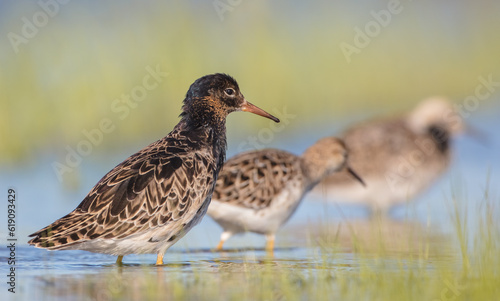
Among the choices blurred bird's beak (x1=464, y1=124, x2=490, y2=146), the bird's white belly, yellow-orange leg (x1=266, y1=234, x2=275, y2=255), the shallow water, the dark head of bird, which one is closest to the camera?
the shallow water

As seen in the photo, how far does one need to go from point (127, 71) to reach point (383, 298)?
8.86 m

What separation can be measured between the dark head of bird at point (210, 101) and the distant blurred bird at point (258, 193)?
1.23 metres

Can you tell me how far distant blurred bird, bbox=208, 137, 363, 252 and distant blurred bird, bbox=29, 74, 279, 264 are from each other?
1.53 meters

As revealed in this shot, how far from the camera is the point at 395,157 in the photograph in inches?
559

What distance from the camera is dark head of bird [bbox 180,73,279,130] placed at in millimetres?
9141

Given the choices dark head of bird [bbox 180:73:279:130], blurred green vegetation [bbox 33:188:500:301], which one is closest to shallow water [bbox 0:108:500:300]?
blurred green vegetation [bbox 33:188:500:301]

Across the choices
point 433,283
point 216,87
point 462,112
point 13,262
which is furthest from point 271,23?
point 433,283

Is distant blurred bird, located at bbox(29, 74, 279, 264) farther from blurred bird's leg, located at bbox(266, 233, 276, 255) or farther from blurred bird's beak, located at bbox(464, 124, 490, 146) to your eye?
blurred bird's beak, located at bbox(464, 124, 490, 146)

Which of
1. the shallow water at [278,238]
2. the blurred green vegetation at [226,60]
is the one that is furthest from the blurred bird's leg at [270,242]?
the blurred green vegetation at [226,60]

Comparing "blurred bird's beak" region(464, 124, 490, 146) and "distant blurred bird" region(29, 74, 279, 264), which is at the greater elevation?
"blurred bird's beak" region(464, 124, 490, 146)

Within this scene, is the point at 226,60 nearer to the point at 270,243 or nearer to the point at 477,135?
the point at 477,135

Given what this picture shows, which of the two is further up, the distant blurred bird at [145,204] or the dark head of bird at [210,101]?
the dark head of bird at [210,101]

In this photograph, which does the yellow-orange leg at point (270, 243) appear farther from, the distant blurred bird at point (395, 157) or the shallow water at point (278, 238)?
the distant blurred bird at point (395, 157)

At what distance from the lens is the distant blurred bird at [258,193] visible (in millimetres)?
10273
